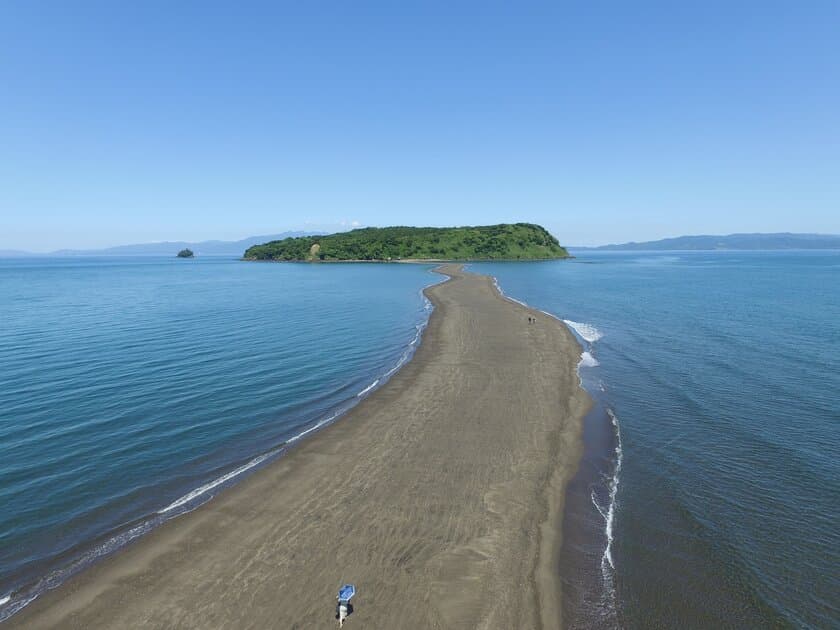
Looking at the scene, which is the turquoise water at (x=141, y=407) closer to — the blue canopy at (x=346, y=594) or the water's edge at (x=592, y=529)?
the blue canopy at (x=346, y=594)

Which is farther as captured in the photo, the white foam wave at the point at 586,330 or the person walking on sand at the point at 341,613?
the white foam wave at the point at 586,330

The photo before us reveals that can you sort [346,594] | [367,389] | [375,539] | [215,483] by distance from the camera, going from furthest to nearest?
1. [367,389]
2. [215,483]
3. [375,539]
4. [346,594]

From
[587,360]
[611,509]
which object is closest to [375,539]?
[611,509]

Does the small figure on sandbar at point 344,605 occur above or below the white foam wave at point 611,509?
above

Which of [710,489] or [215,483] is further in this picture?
[215,483]

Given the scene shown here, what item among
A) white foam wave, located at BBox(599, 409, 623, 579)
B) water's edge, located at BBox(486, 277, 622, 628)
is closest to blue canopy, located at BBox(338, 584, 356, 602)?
water's edge, located at BBox(486, 277, 622, 628)

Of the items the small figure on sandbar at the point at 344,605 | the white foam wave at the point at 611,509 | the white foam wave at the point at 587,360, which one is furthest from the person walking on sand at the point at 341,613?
the white foam wave at the point at 587,360

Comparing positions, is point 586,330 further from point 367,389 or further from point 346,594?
point 346,594
